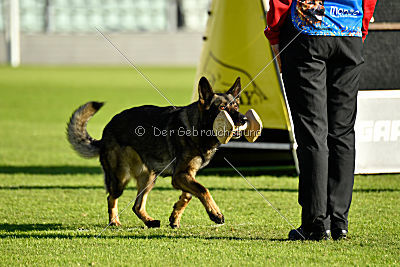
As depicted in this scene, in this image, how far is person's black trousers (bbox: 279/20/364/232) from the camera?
15.1 feet

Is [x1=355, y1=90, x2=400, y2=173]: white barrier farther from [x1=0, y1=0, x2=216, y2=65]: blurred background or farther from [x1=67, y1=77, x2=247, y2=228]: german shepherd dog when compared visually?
[x1=0, y1=0, x2=216, y2=65]: blurred background

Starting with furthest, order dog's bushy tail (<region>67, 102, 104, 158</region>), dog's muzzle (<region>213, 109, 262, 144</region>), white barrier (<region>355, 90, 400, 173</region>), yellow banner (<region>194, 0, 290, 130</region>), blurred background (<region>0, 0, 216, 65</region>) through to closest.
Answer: blurred background (<region>0, 0, 216, 65</region>), yellow banner (<region>194, 0, 290, 130</region>), white barrier (<region>355, 90, 400, 173</region>), dog's bushy tail (<region>67, 102, 104, 158</region>), dog's muzzle (<region>213, 109, 262, 144</region>)

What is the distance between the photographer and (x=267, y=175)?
843 centimetres

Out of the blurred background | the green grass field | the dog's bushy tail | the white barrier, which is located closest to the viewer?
the green grass field

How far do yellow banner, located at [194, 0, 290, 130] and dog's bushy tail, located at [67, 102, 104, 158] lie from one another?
223cm

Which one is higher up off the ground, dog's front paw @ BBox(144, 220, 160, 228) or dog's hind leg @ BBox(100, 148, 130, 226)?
Answer: dog's hind leg @ BBox(100, 148, 130, 226)

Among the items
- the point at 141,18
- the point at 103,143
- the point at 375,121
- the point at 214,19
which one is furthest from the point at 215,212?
the point at 141,18

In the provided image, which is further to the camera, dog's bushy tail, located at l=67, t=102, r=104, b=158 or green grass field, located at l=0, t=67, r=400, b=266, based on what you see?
dog's bushy tail, located at l=67, t=102, r=104, b=158

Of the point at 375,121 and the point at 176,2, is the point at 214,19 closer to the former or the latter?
the point at 375,121

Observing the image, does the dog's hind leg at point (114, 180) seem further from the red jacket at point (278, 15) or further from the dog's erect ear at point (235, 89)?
the red jacket at point (278, 15)

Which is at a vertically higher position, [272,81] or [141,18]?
[272,81]

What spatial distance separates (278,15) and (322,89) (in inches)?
23.4

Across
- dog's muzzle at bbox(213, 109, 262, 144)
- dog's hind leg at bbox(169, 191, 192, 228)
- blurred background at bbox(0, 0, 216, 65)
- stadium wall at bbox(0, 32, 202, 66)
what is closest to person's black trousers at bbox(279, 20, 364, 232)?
dog's muzzle at bbox(213, 109, 262, 144)

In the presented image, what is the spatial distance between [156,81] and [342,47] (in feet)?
76.1
